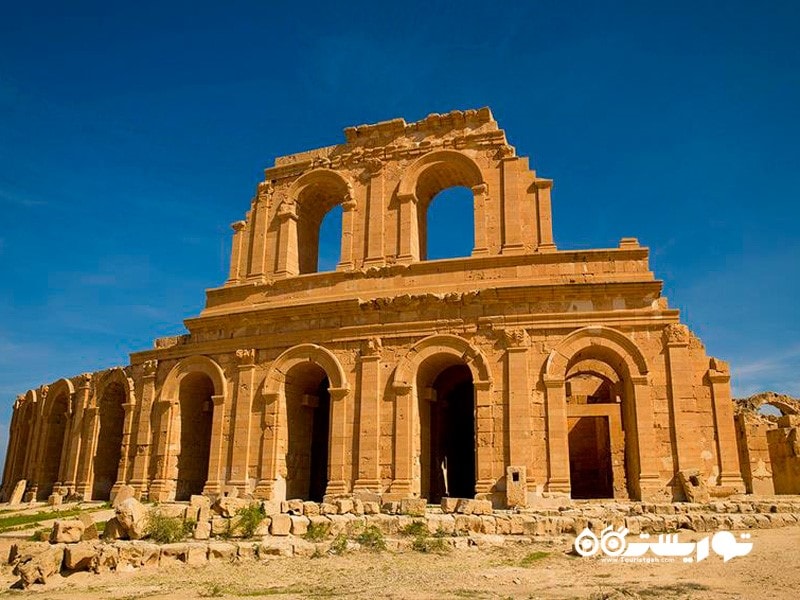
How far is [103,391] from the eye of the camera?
23047 mm

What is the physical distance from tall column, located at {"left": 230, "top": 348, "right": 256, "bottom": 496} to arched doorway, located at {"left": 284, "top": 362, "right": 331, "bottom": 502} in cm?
107

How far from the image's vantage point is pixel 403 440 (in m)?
16.8

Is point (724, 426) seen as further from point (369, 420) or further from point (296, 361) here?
point (296, 361)

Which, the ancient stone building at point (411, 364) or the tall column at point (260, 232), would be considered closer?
the ancient stone building at point (411, 364)

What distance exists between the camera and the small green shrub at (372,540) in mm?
11106

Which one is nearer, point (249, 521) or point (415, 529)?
point (249, 521)

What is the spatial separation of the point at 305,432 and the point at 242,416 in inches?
75.1

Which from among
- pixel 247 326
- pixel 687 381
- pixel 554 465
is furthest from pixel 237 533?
pixel 687 381

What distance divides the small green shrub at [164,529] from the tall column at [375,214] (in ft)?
30.9

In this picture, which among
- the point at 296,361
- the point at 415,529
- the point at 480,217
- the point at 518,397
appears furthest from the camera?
the point at 296,361

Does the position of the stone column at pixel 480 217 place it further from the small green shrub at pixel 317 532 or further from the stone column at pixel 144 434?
the stone column at pixel 144 434

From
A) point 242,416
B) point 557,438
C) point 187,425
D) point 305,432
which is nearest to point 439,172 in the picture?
point 557,438

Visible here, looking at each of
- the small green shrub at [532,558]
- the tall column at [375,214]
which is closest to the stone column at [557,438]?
the small green shrub at [532,558]

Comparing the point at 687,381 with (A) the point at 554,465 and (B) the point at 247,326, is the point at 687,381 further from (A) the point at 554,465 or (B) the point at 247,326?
(B) the point at 247,326
